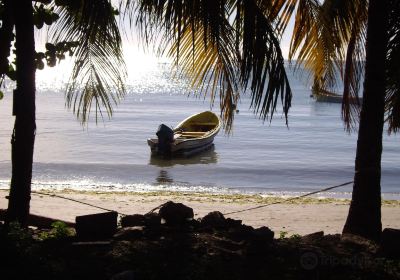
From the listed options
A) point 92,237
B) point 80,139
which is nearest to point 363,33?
point 92,237

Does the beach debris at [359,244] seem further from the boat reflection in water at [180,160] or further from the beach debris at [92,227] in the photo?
the boat reflection in water at [180,160]

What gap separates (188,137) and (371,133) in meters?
23.0

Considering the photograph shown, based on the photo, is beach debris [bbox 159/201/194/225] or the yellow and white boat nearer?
beach debris [bbox 159/201/194/225]

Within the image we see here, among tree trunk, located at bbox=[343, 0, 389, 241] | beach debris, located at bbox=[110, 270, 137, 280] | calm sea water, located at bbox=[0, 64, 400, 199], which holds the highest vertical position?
tree trunk, located at bbox=[343, 0, 389, 241]

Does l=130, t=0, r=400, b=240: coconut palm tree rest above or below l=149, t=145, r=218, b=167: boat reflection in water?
above

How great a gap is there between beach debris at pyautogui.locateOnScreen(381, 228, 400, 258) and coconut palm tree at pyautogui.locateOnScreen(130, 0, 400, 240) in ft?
2.87

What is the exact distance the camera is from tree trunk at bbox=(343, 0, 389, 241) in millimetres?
5707

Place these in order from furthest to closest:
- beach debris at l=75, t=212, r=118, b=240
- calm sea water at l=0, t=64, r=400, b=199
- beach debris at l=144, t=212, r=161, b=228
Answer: calm sea water at l=0, t=64, r=400, b=199
beach debris at l=144, t=212, r=161, b=228
beach debris at l=75, t=212, r=118, b=240

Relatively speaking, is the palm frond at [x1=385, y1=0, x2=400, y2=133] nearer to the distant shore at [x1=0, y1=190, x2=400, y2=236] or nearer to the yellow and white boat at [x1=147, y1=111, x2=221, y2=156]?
the distant shore at [x1=0, y1=190, x2=400, y2=236]

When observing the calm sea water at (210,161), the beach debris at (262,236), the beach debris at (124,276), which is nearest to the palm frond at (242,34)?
the beach debris at (262,236)

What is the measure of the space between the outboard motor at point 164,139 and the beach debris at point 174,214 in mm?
20556

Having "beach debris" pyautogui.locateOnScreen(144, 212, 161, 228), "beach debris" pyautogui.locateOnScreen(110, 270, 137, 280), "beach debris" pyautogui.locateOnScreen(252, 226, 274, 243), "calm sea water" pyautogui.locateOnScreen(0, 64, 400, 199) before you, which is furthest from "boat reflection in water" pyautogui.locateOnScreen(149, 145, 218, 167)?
A: "beach debris" pyautogui.locateOnScreen(110, 270, 137, 280)

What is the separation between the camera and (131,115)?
5988cm

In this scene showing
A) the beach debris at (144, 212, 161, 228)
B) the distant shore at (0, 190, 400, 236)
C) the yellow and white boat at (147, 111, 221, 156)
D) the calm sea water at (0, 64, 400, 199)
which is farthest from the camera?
the yellow and white boat at (147, 111, 221, 156)
